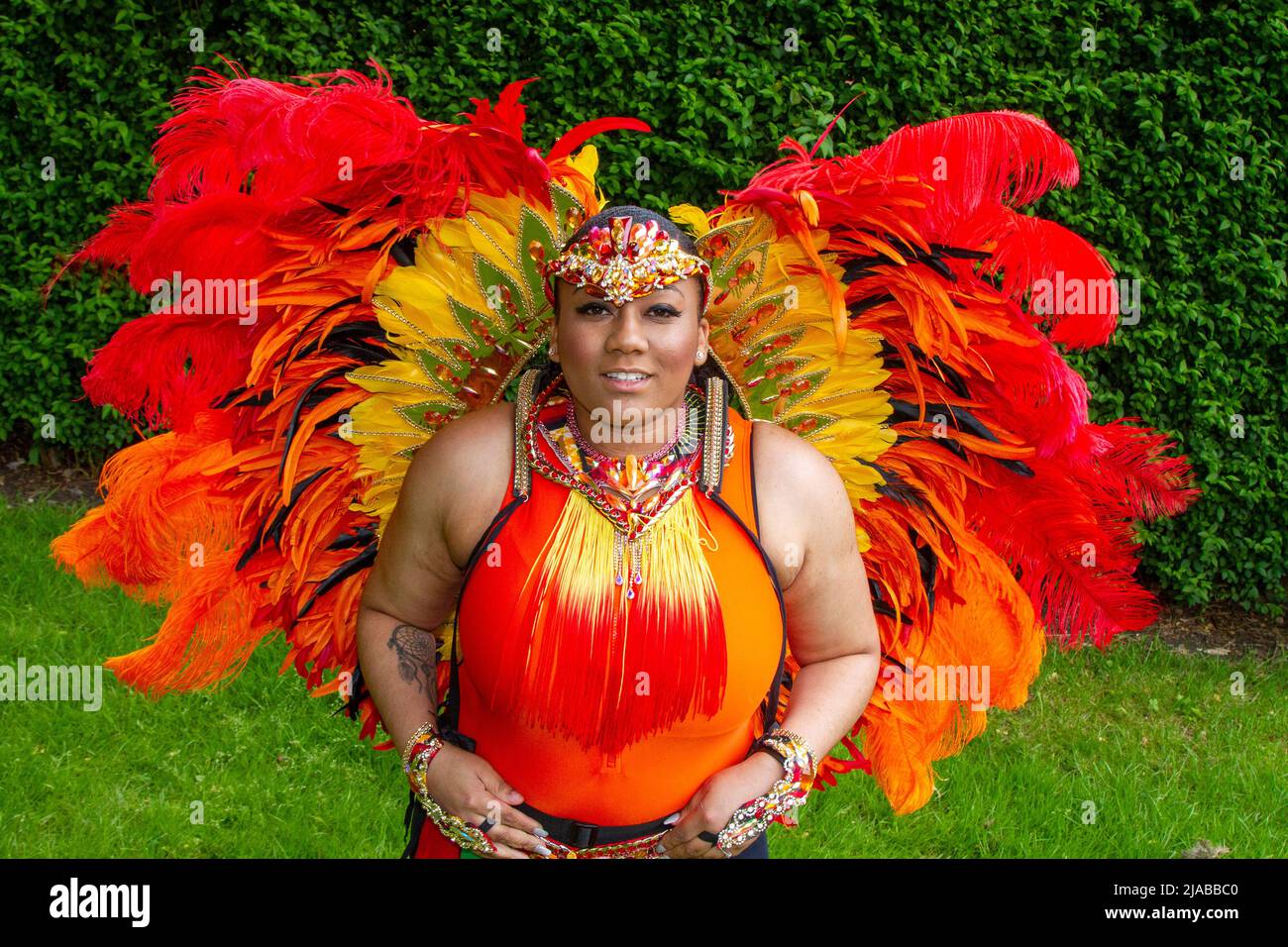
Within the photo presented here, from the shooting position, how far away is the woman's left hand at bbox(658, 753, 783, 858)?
2.06 metres

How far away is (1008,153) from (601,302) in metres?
0.93

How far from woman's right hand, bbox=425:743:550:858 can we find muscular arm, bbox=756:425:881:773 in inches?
20.0

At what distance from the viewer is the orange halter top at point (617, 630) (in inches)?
81.0

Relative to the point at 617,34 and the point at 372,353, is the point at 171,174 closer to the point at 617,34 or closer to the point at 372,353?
the point at 372,353

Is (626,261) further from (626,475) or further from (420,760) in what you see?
(420,760)

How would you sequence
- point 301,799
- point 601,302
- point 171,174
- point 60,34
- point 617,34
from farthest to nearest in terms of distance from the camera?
point 60,34
point 617,34
point 301,799
point 171,174
point 601,302

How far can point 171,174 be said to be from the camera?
99.0 inches

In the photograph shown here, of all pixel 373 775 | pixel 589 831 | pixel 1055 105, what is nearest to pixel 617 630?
pixel 589 831

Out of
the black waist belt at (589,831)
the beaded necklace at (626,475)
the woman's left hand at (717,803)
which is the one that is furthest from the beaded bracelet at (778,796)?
the beaded necklace at (626,475)

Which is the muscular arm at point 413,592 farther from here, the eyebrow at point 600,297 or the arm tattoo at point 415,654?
the eyebrow at point 600,297

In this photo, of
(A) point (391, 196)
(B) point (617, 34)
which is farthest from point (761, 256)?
(B) point (617, 34)

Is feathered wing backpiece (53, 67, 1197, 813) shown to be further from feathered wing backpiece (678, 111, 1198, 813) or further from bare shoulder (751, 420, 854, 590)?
bare shoulder (751, 420, 854, 590)

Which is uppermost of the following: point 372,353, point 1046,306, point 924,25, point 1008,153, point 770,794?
point 924,25

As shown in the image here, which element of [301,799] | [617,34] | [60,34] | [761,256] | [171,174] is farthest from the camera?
[60,34]
